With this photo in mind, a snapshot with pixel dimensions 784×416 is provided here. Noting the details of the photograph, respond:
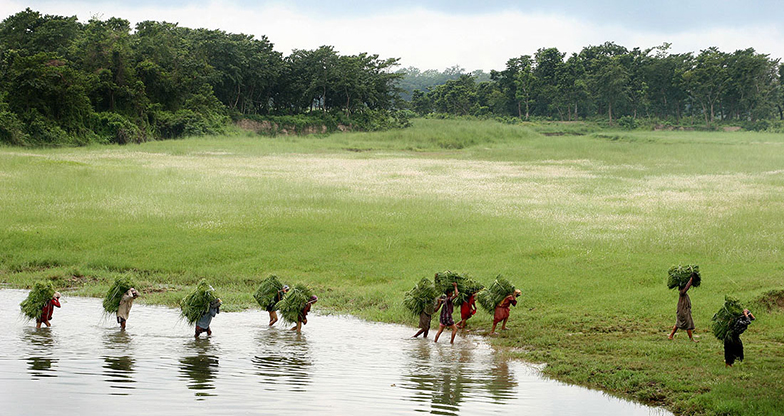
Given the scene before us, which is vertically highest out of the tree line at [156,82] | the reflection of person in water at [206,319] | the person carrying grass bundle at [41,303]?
the tree line at [156,82]

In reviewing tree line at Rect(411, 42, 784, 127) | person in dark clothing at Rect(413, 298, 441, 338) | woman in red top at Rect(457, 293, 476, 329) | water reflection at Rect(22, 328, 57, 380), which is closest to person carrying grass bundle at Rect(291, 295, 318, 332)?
person in dark clothing at Rect(413, 298, 441, 338)

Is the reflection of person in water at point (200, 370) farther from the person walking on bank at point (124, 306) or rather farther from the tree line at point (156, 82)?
the tree line at point (156, 82)

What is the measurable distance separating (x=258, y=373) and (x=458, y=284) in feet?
17.1

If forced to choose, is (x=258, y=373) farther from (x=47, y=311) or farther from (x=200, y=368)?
(x=47, y=311)

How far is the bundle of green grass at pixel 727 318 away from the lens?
12.8m

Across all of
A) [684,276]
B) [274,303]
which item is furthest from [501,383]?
[274,303]

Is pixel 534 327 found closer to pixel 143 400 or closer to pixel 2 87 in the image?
pixel 143 400

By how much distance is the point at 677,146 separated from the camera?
3219 inches

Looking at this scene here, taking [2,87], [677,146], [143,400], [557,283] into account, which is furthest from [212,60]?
[143,400]

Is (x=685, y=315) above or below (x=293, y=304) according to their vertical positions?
below

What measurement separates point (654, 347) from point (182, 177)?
35.3 meters

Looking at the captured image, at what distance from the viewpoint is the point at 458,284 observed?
15.8 meters

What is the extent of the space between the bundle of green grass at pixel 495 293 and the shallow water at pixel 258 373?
0.85 m

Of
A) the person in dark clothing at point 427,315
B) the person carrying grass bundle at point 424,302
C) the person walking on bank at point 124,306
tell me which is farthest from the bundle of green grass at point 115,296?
the person in dark clothing at point 427,315
